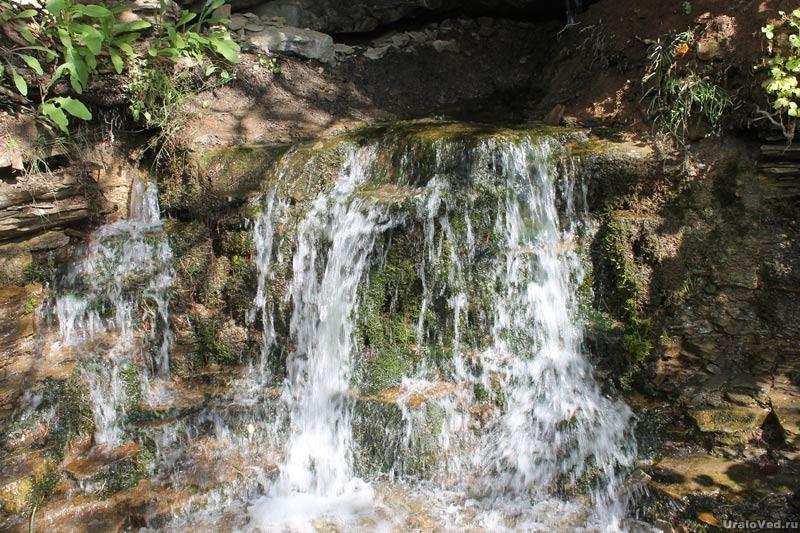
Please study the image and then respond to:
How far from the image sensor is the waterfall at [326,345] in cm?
397

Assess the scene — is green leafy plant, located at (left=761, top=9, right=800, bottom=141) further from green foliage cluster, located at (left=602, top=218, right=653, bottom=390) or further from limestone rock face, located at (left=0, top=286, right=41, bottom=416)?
limestone rock face, located at (left=0, top=286, right=41, bottom=416)

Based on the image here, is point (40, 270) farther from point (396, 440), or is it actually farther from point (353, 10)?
point (353, 10)

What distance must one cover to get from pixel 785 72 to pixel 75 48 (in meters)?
5.21

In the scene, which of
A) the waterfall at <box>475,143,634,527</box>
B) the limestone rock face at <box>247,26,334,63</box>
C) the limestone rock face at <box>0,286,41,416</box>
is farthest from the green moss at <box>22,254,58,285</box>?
the waterfall at <box>475,143,634,527</box>

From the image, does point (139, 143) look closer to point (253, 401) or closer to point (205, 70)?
point (205, 70)

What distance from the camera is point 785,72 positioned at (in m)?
3.77

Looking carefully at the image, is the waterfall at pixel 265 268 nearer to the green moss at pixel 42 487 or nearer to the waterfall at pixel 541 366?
the green moss at pixel 42 487

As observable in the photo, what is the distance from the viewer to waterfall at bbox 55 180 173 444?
14.1 ft

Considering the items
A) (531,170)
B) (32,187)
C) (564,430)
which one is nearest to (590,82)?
(531,170)

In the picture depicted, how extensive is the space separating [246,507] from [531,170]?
305cm

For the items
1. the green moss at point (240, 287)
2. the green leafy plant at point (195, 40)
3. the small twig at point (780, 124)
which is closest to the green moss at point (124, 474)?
the green moss at point (240, 287)

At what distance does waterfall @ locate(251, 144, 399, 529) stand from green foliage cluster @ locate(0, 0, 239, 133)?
6.79 feet

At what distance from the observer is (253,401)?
427 cm

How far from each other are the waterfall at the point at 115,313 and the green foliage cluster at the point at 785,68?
4538mm
